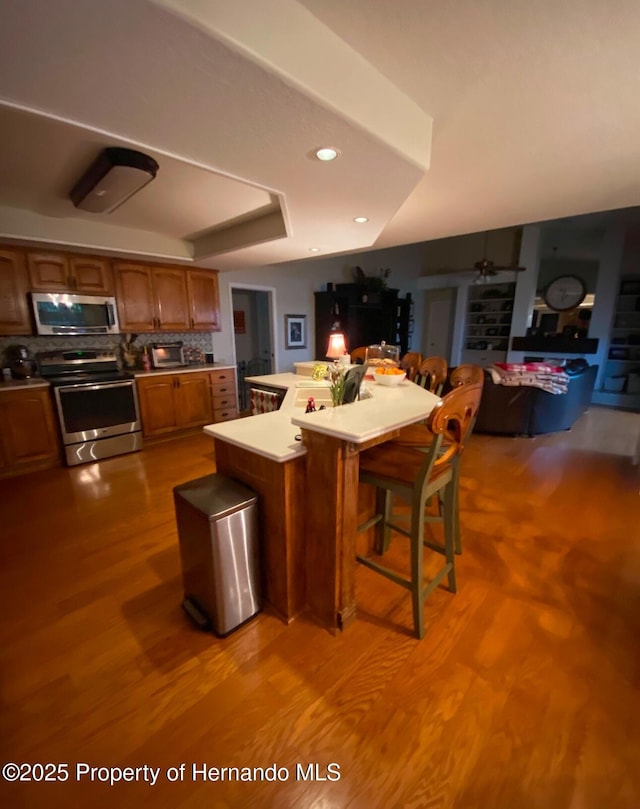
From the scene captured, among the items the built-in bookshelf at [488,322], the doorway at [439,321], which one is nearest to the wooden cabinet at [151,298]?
the doorway at [439,321]

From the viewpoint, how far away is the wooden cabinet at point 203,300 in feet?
14.1

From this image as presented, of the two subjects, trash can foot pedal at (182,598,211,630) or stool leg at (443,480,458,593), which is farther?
stool leg at (443,480,458,593)

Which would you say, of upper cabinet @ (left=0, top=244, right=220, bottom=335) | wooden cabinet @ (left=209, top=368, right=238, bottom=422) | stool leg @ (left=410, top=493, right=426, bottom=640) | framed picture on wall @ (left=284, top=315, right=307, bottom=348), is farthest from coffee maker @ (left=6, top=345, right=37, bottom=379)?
stool leg @ (left=410, top=493, right=426, bottom=640)

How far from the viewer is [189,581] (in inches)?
64.9

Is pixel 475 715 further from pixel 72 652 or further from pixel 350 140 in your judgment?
pixel 350 140

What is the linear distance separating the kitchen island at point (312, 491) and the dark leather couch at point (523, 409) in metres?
3.02

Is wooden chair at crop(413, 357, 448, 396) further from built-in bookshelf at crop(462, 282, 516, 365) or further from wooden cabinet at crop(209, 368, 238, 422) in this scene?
built-in bookshelf at crop(462, 282, 516, 365)

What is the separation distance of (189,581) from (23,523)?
168 centimetres

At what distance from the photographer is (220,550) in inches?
56.2

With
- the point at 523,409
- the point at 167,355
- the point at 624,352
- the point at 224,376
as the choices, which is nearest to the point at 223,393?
the point at 224,376

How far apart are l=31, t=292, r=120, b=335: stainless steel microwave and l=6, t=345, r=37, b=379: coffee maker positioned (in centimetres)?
33

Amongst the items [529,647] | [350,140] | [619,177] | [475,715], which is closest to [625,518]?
[529,647]

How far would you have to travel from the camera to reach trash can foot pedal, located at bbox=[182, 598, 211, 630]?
5.13 ft

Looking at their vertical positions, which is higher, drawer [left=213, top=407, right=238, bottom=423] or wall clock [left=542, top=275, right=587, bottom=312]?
wall clock [left=542, top=275, right=587, bottom=312]
